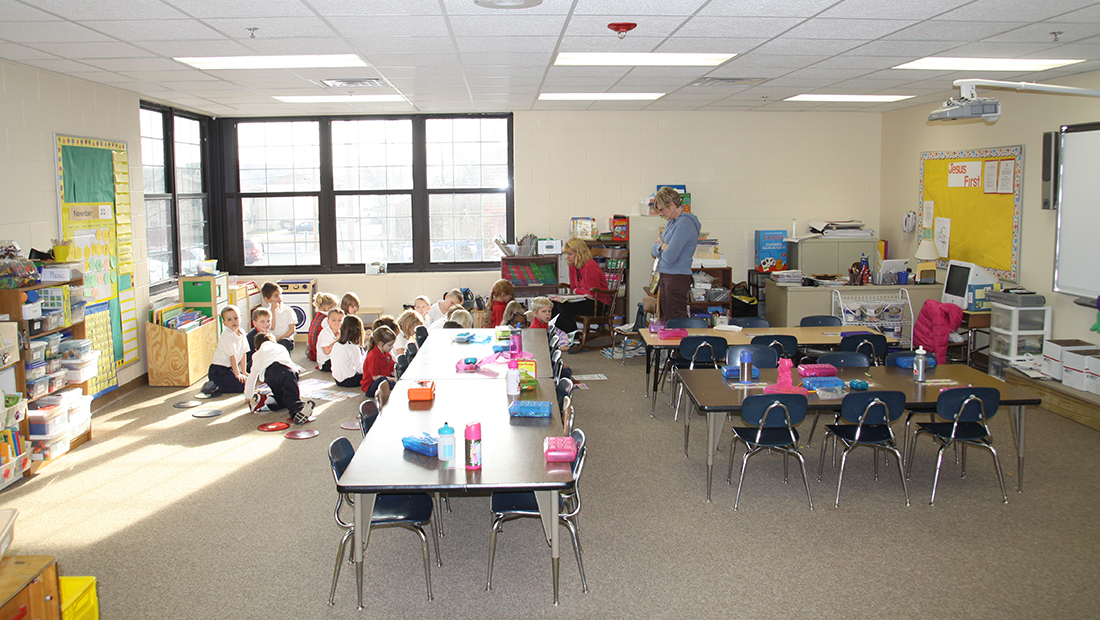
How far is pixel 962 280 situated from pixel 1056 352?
1607mm

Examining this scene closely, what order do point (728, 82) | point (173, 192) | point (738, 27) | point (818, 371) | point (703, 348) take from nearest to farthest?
1. point (738, 27)
2. point (818, 371)
3. point (703, 348)
4. point (728, 82)
5. point (173, 192)

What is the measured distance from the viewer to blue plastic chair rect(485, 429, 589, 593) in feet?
13.5

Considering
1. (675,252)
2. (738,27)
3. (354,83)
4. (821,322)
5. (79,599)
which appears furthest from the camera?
(675,252)

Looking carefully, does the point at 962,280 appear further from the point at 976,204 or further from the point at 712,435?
the point at 712,435

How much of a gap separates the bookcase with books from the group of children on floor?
5.56ft

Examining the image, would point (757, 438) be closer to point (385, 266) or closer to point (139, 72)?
point (139, 72)

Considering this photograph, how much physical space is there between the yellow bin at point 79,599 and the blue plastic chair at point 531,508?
1799 millimetres

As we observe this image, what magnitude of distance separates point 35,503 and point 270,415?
2.28 m

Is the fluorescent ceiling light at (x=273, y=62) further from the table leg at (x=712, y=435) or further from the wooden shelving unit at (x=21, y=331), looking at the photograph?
the table leg at (x=712, y=435)

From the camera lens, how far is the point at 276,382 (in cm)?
736

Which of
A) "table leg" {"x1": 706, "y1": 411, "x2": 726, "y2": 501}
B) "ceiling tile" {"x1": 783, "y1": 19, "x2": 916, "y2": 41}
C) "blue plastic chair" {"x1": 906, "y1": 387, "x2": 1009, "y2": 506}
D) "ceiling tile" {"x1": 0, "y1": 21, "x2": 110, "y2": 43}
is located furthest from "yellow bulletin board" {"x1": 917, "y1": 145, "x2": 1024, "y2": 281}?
"ceiling tile" {"x1": 0, "y1": 21, "x2": 110, "y2": 43}

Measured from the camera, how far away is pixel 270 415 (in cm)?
745

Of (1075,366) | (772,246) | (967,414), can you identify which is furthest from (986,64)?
A: (772,246)

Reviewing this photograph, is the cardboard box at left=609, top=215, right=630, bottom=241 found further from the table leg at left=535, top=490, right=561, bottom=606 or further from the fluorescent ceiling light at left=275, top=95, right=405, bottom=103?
the table leg at left=535, top=490, right=561, bottom=606
